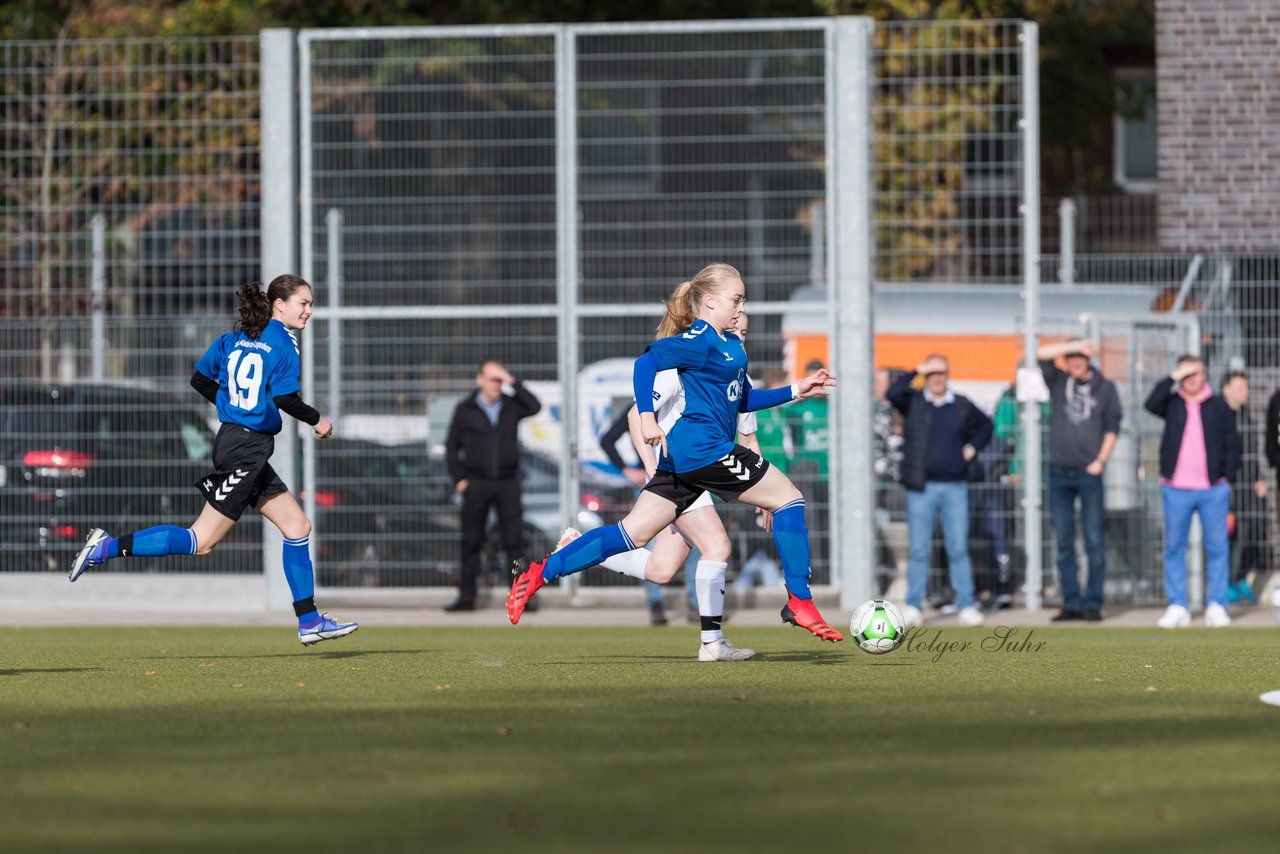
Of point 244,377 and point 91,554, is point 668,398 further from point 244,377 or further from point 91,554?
point 91,554

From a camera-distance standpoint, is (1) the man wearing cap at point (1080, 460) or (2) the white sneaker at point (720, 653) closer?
(2) the white sneaker at point (720, 653)

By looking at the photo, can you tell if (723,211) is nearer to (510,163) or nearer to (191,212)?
(510,163)

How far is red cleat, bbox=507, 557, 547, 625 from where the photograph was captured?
9.72 meters

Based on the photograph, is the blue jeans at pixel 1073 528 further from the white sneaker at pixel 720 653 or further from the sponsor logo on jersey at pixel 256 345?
the sponsor logo on jersey at pixel 256 345

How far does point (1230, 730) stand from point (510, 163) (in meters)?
10.1

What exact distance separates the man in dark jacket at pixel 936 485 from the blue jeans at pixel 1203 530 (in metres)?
1.38

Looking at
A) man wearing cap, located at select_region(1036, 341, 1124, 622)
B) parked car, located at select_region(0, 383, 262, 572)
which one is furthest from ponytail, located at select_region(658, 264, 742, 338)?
parked car, located at select_region(0, 383, 262, 572)

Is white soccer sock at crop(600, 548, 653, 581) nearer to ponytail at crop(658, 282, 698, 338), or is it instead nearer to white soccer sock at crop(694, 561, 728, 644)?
white soccer sock at crop(694, 561, 728, 644)

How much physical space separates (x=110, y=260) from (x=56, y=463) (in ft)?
5.34

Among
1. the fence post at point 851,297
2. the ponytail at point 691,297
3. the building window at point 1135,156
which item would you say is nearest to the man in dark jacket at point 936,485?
the fence post at point 851,297

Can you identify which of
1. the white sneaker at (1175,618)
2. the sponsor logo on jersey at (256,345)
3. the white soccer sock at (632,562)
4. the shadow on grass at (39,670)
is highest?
the sponsor logo on jersey at (256,345)

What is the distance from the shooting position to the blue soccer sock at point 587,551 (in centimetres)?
962

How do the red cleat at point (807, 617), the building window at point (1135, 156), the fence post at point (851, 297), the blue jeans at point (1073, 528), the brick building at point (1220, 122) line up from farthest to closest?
the building window at point (1135, 156), the brick building at point (1220, 122), the fence post at point (851, 297), the blue jeans at point (1073, 528), the red cleat at point (807, 617)

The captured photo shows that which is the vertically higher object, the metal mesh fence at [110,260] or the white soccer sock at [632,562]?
the metal mesh fence at [110,260]
